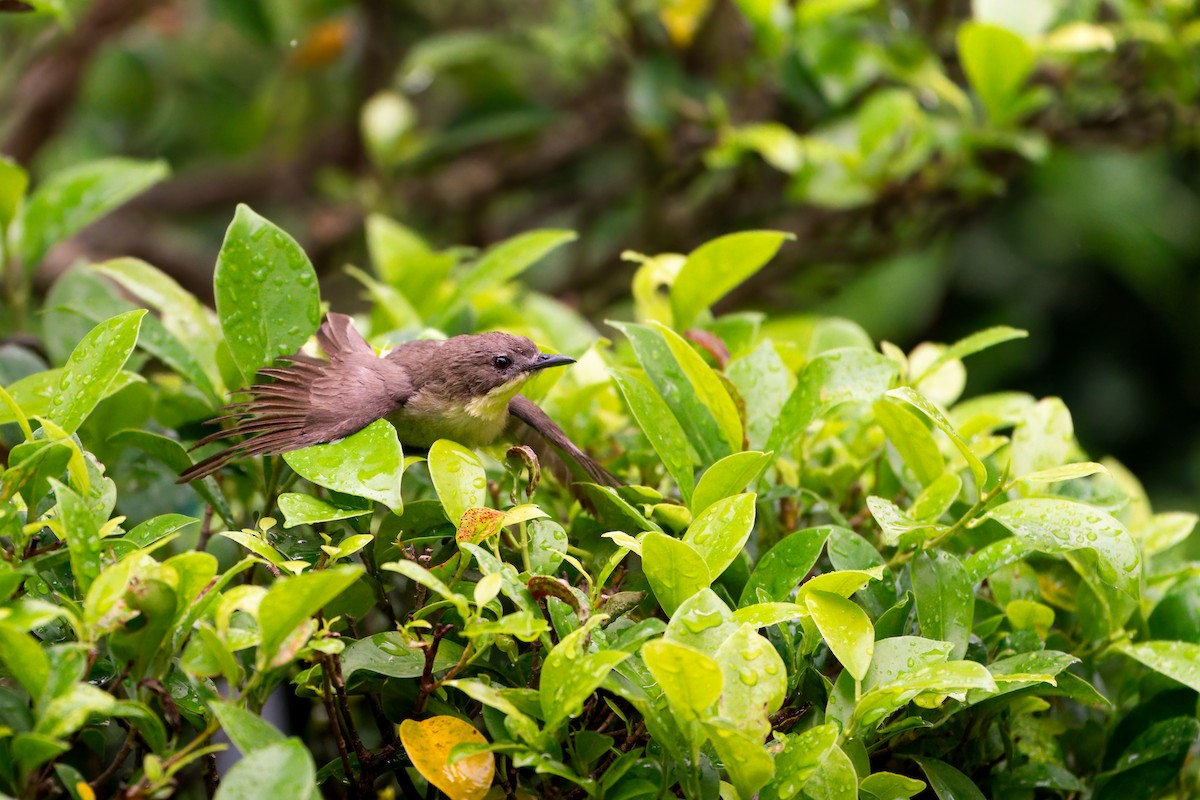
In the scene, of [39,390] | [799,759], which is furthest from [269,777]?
[39,390]

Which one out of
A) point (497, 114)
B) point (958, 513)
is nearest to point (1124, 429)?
point (497, 114)

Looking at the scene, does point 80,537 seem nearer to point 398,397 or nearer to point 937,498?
point 398,397

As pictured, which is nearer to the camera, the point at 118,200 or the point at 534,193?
the point at 118,200

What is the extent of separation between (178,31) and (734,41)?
252 cm

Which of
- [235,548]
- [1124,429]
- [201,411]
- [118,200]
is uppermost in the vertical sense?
[118,200]

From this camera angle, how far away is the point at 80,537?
112cm

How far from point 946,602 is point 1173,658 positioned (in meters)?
0.33

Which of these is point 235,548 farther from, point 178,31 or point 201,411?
point 178,31

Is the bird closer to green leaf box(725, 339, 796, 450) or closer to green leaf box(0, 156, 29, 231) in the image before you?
green leaf box(725, 339, 796, 450)

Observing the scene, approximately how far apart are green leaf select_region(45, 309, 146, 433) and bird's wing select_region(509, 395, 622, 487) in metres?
0.61

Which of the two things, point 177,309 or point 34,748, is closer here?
point 34,748

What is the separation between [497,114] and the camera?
3930 millimetres

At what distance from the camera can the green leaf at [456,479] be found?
4.18 feet

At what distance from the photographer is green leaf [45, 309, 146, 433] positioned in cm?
126
